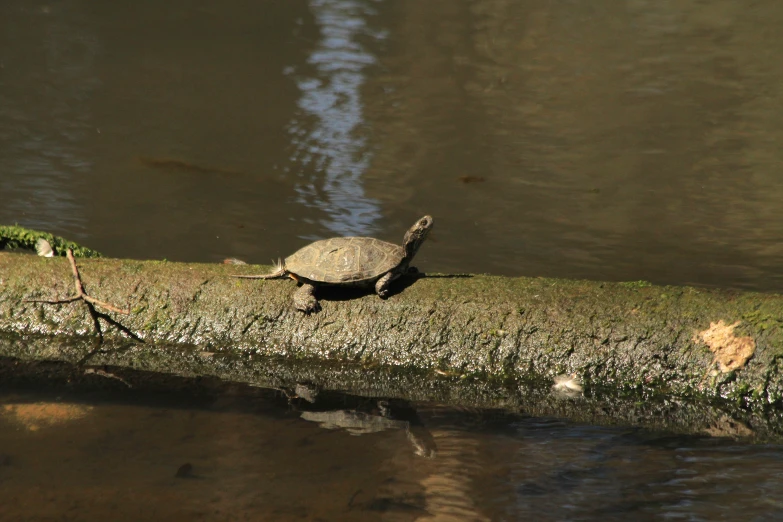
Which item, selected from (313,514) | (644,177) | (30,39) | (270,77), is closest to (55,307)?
(313,514)

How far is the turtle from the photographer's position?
433 cm

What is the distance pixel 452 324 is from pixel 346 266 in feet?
2.15

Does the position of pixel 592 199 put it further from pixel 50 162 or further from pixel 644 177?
pixel 50 162

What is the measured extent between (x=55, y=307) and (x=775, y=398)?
398cm

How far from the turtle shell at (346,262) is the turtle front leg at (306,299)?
0.09 metres

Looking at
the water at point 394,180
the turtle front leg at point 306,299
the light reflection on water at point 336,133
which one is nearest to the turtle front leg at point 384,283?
the turtle front leg at point 306,299

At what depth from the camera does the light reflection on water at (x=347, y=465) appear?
10.4 feet

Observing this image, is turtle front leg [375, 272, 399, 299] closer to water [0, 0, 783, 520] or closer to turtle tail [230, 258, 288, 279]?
turtle tail [230, 258, 288, 279]

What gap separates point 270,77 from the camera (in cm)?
1071

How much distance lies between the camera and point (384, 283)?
436 cm

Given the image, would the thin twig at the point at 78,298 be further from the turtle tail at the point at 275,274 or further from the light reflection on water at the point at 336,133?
the light reflection on water at the point at 336,133

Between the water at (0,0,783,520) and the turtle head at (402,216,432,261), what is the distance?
37.1 inches

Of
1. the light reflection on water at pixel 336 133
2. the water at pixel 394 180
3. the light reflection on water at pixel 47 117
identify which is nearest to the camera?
the water at pixel 394 180

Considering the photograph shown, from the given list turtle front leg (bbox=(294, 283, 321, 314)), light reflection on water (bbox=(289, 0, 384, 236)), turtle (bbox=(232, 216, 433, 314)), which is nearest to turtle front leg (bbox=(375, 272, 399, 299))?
turtle (bbox=(232, 216, 433, 314))
